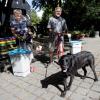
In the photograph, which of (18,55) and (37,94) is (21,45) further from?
(37,94)

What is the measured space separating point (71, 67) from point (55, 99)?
784 millimetres

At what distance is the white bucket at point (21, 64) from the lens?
603 cm

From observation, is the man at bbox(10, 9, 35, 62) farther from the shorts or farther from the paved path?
the paved path

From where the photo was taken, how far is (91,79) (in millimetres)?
5730

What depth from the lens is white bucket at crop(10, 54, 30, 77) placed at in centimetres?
603

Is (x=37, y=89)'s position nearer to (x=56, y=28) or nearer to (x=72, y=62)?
(x=72, y=62)

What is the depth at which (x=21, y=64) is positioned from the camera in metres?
6.02

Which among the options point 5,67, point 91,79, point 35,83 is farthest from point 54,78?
point 5,67

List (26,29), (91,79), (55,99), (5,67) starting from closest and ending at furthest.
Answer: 1. (55,99)
2. (91,79)
3. (26,29)
4. (5,67)

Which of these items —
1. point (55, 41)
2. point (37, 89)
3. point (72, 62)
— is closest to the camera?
point (72, 62)

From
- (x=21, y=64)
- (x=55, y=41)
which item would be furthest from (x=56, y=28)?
(x=21, y=64)

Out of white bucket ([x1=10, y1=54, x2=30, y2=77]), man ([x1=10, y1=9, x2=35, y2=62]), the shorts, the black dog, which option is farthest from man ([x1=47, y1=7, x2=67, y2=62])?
the black dog

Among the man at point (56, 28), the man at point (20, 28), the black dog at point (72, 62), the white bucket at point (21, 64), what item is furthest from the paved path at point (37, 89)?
the man at point (56, 28)

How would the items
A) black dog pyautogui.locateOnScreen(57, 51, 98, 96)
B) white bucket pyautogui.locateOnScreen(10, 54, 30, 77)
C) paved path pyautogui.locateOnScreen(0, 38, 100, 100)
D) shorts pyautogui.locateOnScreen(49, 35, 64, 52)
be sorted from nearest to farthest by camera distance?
black dog pyautogui.locateOnScreen(57, 51, 98, 96) < paved path pyautogui.locateOnScreen(0, 38, 100, 100) < white bucket pyautogui.locateOnScreen(10, 54, 30, 77) < shorts pyautogui.locateOnScreen(49, 35, 64, 52)
